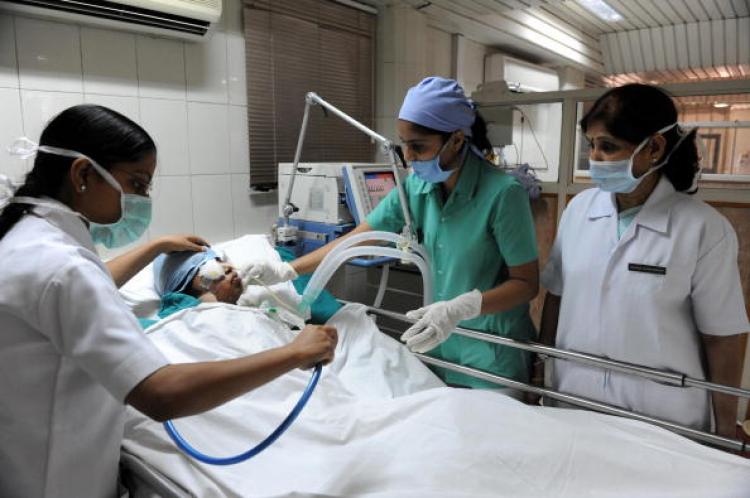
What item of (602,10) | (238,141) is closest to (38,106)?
(238,141)

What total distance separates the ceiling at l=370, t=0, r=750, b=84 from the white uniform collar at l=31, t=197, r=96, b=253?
3.23 m

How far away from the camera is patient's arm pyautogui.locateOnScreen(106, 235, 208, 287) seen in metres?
1.64

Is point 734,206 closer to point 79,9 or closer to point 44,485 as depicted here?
point 44,485

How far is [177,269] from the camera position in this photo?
2135mm

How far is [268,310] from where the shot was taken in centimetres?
193

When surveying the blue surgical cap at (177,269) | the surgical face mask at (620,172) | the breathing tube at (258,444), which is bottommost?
the breathing tube at (258,444)

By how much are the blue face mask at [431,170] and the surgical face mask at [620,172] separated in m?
0.42

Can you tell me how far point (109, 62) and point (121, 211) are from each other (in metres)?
1.68

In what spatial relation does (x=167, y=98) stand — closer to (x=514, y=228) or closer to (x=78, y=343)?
(x=514, y=228)

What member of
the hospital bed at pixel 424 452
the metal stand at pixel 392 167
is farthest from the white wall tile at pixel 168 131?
the hospital bed at pixel 424 452

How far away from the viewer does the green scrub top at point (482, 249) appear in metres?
1.46

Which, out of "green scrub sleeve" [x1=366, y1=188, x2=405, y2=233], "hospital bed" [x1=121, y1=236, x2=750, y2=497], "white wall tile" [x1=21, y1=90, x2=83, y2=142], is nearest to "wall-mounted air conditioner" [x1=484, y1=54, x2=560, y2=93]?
"green scrub sleeve" [x1=366, y1=188, x2=405, y2=233]

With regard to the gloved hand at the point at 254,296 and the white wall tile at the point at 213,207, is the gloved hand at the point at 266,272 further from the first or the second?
the white wall tile at the point at 213,207

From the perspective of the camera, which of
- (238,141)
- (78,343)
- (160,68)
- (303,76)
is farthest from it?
(303,76)
